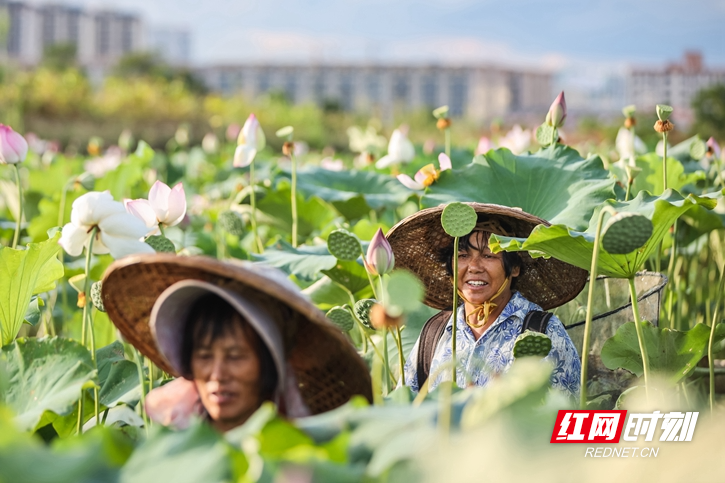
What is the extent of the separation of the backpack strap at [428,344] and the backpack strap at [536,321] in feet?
0.58

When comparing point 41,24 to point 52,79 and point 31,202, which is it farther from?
point 31,202

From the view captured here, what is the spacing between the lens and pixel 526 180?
83.2 inches

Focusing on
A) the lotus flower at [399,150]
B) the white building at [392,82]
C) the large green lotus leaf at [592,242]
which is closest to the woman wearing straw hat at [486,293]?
the large green lotus leaf at [592,242]

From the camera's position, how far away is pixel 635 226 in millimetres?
1170

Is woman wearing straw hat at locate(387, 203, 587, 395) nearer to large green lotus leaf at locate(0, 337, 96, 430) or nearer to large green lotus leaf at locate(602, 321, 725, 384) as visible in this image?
large green lotus leaf at locate(602, 321, 725, 384)

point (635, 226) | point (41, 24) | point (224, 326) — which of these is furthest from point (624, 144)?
point (41, 24)

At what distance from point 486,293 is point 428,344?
0.18 meters

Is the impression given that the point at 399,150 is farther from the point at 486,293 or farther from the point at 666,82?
the point at 666,82

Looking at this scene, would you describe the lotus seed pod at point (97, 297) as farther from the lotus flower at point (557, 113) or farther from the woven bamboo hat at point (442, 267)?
the lotus flower at point (557, 113)

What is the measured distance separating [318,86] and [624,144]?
84395 millimetres

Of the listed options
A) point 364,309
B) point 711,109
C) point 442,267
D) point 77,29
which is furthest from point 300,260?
point 77,29

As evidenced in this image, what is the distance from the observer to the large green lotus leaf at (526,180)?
81.2 inches

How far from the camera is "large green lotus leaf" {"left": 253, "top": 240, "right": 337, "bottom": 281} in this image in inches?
75.7

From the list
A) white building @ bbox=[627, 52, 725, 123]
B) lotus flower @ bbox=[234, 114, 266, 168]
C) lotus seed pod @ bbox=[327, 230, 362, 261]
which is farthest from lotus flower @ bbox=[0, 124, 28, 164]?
white building @ bbox=[627, 52, 725, 123]
